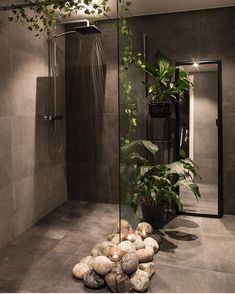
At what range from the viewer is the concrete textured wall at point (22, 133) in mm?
2396

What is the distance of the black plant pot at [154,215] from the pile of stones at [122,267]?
52 centimetres

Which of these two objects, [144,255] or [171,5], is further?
[171,5]

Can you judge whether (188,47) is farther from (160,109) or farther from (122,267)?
(122,267)

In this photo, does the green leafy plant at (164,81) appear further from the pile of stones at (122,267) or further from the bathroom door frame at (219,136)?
the pile of stones at (122,267)

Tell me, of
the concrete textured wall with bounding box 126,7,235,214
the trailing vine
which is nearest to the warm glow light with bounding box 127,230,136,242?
the trailing vine

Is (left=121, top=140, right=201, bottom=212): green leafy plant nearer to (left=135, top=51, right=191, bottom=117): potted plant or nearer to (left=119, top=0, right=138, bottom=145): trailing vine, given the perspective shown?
(left=119, top=0, right=138, bottom=145): trailing vine

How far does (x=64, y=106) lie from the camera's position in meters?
3.58

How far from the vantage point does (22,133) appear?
2664mm

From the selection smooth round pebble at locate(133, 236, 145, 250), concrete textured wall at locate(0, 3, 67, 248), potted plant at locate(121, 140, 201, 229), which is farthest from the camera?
potted plant at locate(121, 140, 201, 229)

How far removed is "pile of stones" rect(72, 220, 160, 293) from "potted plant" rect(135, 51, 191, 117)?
52.2 inches

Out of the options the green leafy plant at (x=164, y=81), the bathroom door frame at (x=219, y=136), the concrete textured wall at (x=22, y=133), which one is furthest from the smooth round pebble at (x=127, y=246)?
the green leafy plant at (x=164, y=81)

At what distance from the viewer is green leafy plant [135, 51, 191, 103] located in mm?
2859

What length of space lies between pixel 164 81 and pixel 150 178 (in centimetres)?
99

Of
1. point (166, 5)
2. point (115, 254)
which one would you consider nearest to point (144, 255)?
point (115, 254)
